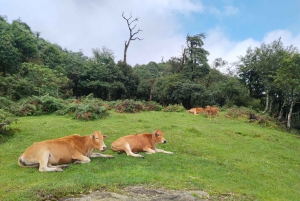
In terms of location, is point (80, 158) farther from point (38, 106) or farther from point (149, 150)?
point (38, 106)

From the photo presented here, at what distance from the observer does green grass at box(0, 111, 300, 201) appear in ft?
17.9

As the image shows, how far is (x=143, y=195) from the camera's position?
4980 millimetres

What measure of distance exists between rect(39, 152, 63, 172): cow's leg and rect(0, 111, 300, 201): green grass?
0.18m

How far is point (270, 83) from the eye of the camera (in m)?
28.1

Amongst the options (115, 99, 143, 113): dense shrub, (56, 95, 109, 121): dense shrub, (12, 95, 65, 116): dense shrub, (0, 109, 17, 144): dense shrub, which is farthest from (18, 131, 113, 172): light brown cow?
(115, 99, 143, 113): dense shrub

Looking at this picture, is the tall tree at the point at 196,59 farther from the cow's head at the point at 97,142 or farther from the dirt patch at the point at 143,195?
the dirt patch at the point at 143,195

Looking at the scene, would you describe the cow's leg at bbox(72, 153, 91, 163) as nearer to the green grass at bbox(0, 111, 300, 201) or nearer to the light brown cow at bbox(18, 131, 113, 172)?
the light brown cow at bbox(18, 131, 113, 172)

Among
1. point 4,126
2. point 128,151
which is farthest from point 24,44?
point 128,151

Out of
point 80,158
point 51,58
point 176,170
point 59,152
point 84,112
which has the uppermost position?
point 51,58

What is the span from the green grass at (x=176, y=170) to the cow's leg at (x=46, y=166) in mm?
180

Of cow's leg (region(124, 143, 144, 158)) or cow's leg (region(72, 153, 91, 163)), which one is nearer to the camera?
cow's leg (region(72, 153, 91, 163))

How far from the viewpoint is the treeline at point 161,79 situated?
27.9 meters

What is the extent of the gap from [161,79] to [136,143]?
26902mm

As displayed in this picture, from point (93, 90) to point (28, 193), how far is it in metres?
32.9
